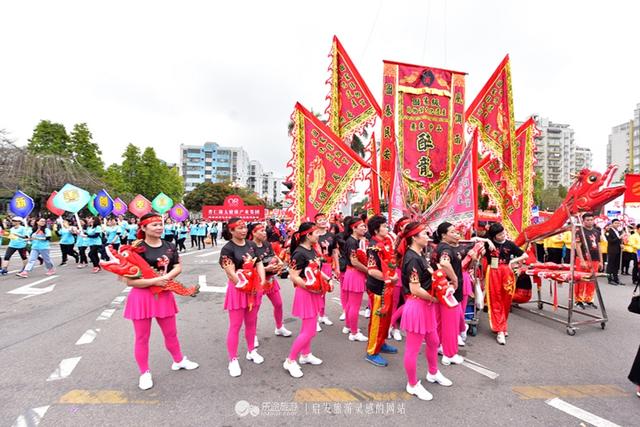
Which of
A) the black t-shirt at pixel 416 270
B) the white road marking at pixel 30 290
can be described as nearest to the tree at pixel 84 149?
the white road marking at pixel 30 290

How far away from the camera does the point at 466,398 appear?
2.97 metres

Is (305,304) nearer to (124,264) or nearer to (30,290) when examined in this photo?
(124,264)

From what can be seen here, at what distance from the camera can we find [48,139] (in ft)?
93.4

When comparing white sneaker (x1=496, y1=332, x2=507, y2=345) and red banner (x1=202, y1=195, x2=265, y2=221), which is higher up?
red banner (x1=202, y1=195, x2=265, y2=221)

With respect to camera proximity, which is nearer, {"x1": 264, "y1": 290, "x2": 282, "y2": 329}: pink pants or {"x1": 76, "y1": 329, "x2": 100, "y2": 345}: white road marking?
{"x1": 76, "y1": 329, "x2": 100, "y2": 345}: white road marking

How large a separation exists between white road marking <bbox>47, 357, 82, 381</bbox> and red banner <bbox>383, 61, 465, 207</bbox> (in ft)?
19.3

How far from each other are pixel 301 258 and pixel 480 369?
2.46m

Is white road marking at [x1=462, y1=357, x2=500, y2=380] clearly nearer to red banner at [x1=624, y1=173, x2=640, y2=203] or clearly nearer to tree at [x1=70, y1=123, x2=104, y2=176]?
red banner at [x1=624, y1=173, x2=640, y2=203]

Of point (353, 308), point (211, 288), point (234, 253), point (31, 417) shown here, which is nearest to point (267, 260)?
point (234, 253)

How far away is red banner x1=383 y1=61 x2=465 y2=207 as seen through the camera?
629cm

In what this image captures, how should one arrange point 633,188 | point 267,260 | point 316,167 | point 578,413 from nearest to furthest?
1. point 578,413
2. point 267,260
3. point 316,167
4. point 633,188

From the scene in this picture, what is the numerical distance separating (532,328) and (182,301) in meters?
6.56

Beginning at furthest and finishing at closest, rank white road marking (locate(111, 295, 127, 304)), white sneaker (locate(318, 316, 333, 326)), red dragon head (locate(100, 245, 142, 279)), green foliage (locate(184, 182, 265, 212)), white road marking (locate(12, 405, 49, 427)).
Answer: green foliage (locate(184, 182, 265, 212))
white road marking (locate(111, 295, 127, 304))
white sneaker (locate(318, 316, 333, 326))
red dragon head (locate(100, 245, 142, 279))
white road marking (locate(12, 405, 49, 427))

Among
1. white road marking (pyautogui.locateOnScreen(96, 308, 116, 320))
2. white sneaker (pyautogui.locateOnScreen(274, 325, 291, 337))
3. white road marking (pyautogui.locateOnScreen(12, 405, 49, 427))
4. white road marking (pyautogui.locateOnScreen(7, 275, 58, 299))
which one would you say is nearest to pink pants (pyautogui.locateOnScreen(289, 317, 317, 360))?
white sneaker (pyautogui.locateOnScreen(274, 325, 291, 337))
